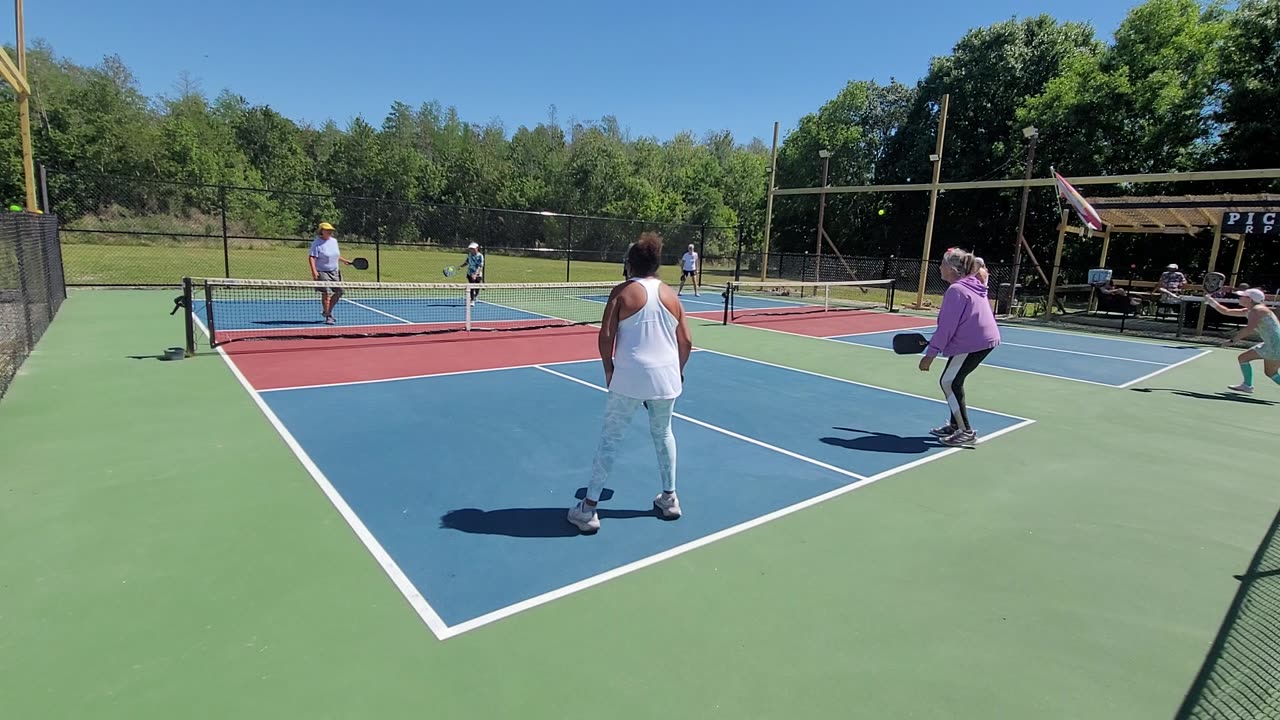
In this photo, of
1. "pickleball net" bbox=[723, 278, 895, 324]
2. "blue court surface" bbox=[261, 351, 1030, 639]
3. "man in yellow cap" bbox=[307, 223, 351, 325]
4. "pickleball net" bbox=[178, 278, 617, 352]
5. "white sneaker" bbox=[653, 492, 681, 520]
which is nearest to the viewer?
"blue court surface" bbox=[261, 351, 1030, 639]

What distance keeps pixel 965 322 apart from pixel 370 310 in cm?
1401

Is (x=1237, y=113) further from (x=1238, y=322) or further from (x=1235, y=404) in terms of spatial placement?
(x=1235, y=404)

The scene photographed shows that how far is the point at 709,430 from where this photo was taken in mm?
6832

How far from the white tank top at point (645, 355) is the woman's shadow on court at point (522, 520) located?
1.03m

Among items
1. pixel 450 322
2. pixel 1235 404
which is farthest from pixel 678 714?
pixel 450 322

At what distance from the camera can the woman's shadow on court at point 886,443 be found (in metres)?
6.48

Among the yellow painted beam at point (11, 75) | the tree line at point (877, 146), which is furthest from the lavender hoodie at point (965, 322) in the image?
the tree line at point (877, 146)

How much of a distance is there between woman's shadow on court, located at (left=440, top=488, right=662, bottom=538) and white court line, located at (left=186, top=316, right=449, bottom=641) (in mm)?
491

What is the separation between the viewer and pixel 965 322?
6.50 m

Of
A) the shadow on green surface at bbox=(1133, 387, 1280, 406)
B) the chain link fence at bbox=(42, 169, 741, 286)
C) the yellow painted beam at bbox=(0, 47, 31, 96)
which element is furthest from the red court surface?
the chain link fence at bbox=(42, 169, 741, 286)

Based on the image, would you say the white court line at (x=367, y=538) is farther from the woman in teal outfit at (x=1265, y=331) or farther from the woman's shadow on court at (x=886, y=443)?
the woman in teal outfit at (x=1265, y=331)

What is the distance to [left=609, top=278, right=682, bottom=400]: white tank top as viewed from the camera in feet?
13.2

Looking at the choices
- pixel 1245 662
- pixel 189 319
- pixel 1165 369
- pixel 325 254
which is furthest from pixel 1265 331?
pixel 325 254

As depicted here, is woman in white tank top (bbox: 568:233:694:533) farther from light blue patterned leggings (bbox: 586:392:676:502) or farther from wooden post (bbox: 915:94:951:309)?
wooden post (bbox: 915:94:951:309)
